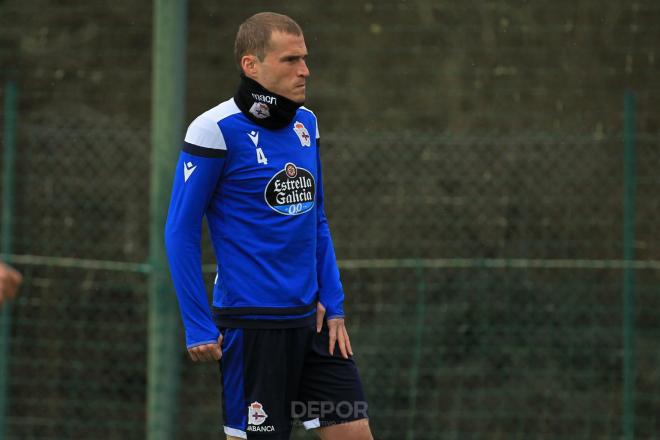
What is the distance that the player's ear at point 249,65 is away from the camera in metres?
3.93

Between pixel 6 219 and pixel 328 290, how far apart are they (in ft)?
7.75

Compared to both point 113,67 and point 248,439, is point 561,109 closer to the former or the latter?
point 113,67

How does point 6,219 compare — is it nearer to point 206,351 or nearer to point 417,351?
point 417,351

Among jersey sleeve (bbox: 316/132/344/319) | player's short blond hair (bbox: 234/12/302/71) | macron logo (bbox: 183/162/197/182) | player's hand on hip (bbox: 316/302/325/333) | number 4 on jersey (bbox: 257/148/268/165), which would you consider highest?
player's short blond hair (bbox: 234/12/302/71)

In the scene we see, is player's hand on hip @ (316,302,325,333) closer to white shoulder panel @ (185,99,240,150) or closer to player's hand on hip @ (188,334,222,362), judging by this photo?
player's hand on hip @ (188,334,222,362)

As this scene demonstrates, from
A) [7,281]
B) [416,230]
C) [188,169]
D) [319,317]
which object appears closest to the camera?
[7,281]

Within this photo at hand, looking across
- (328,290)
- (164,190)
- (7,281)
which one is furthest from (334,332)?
(7,281)

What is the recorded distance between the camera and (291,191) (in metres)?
3.93

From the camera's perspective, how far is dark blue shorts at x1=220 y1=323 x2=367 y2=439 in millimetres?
3930

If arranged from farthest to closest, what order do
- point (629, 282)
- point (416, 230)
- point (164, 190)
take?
1. point (416, 230)
2. point (629, 282)
3. point (164, 190)

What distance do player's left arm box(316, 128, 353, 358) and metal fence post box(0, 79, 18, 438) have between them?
219cm

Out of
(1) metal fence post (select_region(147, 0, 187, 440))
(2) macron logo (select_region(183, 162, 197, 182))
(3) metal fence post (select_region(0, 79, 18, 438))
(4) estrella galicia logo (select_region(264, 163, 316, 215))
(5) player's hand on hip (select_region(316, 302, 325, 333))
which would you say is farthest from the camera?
(3) metal fence post (select_region(0, 79, 18, 438))

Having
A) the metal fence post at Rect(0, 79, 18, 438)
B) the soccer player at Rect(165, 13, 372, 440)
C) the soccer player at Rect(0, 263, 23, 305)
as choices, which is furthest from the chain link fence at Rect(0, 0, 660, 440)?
the soccer player at Rect(0, 263, 23, 305)

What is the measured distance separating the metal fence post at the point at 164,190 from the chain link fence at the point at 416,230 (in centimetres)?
68
